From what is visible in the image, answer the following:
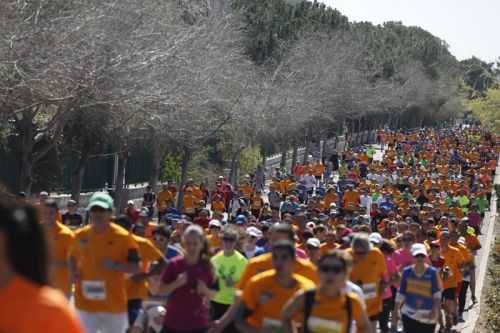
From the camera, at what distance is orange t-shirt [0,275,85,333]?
298cm

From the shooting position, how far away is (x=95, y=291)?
812 centimetres

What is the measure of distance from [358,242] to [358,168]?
3600 cm

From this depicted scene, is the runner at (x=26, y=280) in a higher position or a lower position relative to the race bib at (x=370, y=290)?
higher

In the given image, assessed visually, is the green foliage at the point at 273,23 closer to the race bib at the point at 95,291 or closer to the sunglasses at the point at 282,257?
the race bib at the point at 95,291

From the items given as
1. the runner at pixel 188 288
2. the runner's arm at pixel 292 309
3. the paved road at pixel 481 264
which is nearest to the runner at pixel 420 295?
the runner at pixel 188 288

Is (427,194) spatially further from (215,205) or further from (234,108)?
(215,205)

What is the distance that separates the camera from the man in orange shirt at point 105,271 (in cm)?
809

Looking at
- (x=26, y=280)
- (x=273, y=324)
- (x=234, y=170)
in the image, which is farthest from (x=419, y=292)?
(x=234, y=170)

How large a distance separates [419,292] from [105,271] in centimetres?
400

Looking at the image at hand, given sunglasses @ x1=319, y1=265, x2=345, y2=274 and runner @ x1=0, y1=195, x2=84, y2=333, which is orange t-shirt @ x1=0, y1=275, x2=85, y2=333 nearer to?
runner @ x1=0, y1=195, x2=84, y2=333

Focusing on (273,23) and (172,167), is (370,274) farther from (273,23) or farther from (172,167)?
(273,23)

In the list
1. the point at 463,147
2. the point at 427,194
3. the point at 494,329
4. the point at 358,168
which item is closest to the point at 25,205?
the point at 494,329

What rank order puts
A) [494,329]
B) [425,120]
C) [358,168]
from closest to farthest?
[494,329] → [358,168] → [425,120]

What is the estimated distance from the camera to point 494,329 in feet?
44.5
